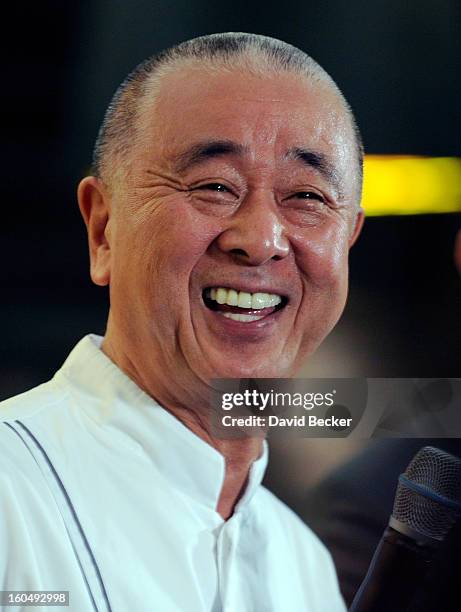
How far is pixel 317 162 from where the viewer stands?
1.56 m

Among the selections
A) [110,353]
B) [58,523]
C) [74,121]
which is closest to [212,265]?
[110,353]

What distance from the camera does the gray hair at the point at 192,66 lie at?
156cm

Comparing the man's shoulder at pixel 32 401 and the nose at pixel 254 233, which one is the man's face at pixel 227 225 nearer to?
the nose at pixel 254 233

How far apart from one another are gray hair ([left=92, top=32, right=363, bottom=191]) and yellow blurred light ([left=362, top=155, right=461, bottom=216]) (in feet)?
0.19

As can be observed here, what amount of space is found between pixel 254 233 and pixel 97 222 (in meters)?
0.28

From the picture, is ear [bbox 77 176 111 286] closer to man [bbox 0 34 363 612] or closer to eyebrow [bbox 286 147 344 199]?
man [bbox 0 34 363 612]

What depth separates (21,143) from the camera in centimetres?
163

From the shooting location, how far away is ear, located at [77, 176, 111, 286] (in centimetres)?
160

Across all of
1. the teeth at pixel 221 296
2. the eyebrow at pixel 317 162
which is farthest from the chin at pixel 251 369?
the eyebrow at pixel 317 162

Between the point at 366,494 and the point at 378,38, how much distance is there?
835mm

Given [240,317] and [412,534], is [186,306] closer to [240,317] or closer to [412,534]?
[240,317]

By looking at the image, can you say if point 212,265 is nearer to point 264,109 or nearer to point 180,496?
point 264,109

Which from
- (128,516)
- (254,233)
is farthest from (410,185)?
(128,516)

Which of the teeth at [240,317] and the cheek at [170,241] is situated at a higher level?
the cheek at [170,241]
